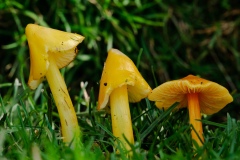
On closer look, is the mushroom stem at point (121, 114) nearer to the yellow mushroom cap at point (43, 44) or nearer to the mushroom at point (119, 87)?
the mushroom at point (119, 87)

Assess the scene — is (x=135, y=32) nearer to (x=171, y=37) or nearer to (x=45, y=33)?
(x=171, y=37)

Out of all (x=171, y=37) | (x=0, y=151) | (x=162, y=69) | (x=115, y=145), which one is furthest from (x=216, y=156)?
(x=171, y=37)

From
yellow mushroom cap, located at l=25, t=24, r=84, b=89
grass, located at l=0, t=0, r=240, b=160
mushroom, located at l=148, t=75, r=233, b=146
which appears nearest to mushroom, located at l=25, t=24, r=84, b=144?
yellow mushroom cap, located at l=25, t=24, r=84, b=89

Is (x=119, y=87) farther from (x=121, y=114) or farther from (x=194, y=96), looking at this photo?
(x=194, y=96)

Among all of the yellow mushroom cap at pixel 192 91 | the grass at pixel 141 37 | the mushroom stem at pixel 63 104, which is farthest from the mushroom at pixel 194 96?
the grass at pixel 141 37

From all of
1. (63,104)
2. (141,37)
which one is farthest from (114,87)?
(141,37)

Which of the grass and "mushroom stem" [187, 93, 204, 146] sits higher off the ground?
the grass

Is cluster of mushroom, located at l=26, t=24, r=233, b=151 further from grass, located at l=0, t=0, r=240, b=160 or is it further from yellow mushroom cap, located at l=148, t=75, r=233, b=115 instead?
grass, located at l=0, t=0, r=240, b=160
